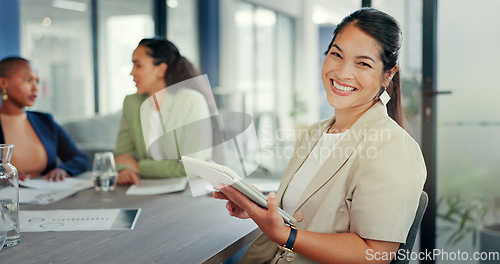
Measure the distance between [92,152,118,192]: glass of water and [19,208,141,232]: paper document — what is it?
1.06 ft

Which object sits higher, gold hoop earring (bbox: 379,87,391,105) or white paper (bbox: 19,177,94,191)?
gold hoop earring (bbox: 379,87,391,105)

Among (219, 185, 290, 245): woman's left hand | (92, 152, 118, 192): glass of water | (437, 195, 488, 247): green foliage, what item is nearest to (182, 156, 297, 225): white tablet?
(219, 185, 290, 245): woman's left hand

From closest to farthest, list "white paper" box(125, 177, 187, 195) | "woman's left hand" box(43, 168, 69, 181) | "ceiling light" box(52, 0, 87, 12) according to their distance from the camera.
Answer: "white paper" box(125, 177, 187, 195) < "woman's left hand" box(43, 168, 69, 181) < "ceiling light" box(52, 0, 87, 12)

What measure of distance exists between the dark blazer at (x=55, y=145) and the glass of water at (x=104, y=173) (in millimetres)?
421

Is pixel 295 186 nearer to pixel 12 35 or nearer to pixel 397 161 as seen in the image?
pixel 397 161

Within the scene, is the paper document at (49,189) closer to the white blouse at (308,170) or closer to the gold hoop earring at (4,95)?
the gold hoop earring at (4,95)

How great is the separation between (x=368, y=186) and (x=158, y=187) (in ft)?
3.46

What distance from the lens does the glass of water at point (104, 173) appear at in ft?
6.31

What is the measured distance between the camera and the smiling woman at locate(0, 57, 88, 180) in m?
2.26

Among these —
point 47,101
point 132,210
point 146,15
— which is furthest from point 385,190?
point 146,15

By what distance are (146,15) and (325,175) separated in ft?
17.5

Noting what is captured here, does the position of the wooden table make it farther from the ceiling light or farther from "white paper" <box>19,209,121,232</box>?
the ceiling light

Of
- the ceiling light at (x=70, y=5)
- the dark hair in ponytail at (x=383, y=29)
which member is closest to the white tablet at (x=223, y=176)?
the dark hair in ponytail at (x=383, y=29)

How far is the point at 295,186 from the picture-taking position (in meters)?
1.41
